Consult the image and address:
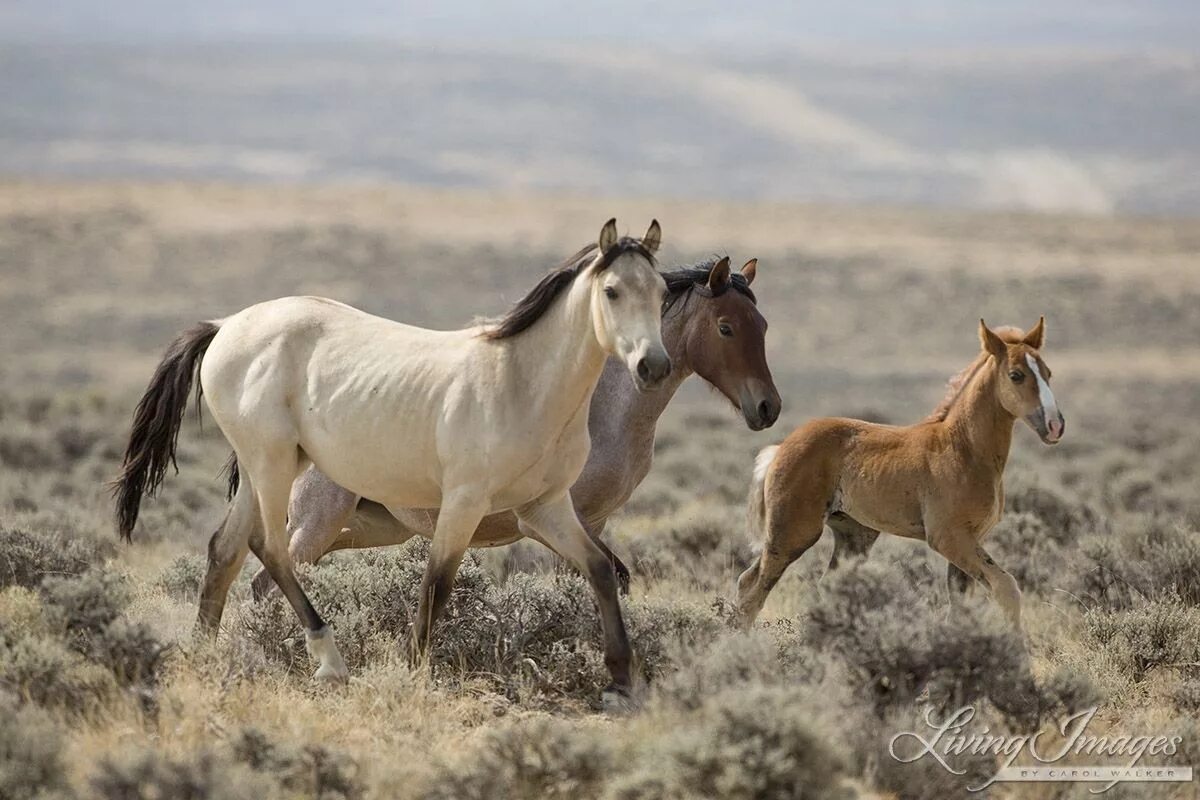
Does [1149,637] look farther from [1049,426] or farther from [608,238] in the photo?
[608,238]

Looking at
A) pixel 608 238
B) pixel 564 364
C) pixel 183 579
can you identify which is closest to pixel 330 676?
pixel 564 364

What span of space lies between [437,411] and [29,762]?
96.9 inches

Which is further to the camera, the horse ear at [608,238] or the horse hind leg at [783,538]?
the horse hind leg at [783,538]

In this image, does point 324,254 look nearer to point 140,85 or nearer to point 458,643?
point 458,643

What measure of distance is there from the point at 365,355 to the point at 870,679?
2.73 meters

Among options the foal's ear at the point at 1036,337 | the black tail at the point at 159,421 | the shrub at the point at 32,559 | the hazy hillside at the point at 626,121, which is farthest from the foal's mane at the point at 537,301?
the hazy hillside at the point at 626,121

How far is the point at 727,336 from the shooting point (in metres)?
8.30

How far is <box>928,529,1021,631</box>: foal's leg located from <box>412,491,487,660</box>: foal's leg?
2.51 m

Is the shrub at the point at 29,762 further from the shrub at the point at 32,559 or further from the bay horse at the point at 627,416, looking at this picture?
the shrub at the point at 32,559

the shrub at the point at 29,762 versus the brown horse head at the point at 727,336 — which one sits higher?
the brown horse head at the point at 727,336

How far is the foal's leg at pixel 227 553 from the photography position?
297 inches

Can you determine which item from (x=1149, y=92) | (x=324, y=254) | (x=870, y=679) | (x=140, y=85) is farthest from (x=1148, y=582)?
(x=1149, y=92)

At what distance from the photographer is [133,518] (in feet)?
26.5

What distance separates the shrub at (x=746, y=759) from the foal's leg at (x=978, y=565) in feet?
9.34
